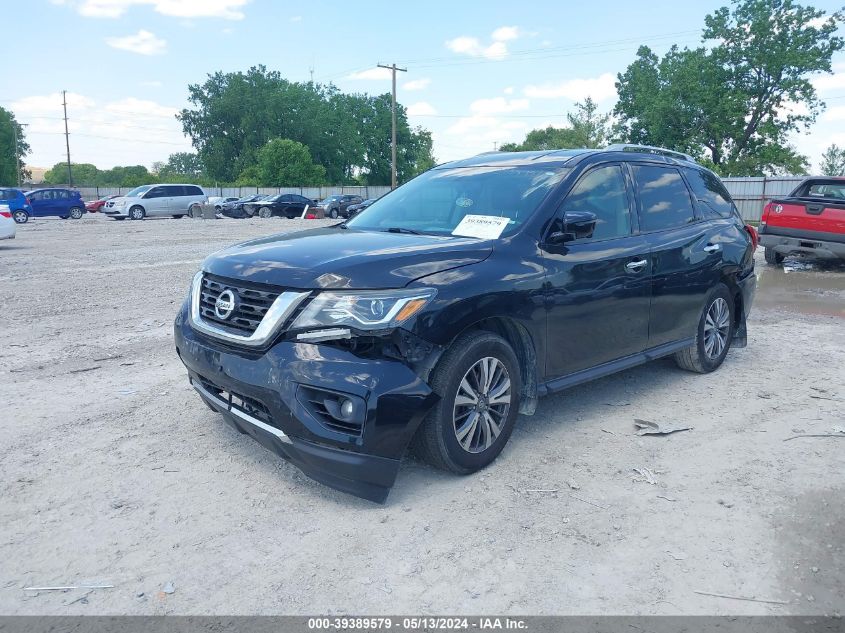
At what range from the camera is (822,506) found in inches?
135

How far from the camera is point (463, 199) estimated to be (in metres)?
4.52

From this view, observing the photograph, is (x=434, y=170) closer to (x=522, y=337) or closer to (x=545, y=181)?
(x=545, y=181)

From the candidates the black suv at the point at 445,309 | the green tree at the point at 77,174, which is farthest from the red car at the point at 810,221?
the green tree at the point at 77,174

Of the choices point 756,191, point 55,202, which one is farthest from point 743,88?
point 55,202

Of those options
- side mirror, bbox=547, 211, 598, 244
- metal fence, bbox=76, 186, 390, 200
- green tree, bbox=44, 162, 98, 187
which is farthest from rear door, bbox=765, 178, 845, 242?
green tree, bbox=44, 162, 98, 187

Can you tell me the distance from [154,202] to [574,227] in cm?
3256

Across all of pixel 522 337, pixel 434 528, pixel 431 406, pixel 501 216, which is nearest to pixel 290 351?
pixel 431 406

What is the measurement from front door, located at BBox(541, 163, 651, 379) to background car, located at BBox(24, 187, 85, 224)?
3369 centimetres

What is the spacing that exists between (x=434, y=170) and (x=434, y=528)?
2.96 metres

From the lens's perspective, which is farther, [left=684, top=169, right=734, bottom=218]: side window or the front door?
[left=684, top=169, right=734, bottom=218]: side window

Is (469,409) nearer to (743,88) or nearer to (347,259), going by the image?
(347,259)

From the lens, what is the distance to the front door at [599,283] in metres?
4.07

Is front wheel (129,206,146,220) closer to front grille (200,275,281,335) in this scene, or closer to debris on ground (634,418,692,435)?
front grille (200,275,281,335)

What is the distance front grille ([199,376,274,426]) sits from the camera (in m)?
3.33
